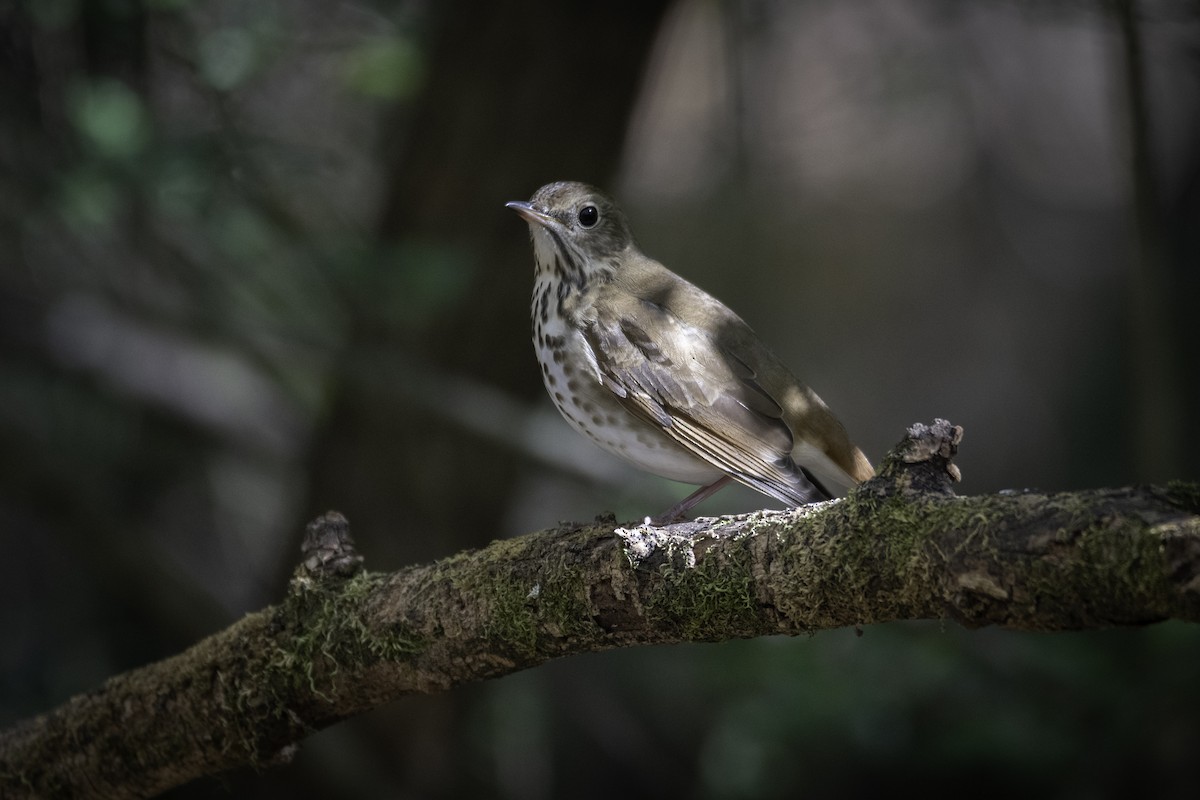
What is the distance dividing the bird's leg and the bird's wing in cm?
13

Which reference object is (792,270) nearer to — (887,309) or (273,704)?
(887,309)

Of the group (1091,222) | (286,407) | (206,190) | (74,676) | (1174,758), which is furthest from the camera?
(1091,222)

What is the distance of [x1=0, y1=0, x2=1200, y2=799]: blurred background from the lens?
13.9 feet

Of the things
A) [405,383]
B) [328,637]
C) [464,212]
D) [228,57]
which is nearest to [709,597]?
[328,637]

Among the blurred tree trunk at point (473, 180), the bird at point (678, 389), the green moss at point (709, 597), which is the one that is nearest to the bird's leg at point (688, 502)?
the bird at point (678, 389)

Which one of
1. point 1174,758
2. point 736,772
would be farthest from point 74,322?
point 1174,758

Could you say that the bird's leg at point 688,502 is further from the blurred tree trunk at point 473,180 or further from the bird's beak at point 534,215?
the blurred tree trunk at point 473,180

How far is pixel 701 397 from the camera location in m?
3.33

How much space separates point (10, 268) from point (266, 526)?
2.09m

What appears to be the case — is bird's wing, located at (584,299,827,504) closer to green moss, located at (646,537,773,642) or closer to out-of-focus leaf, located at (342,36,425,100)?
green moss, located at (646,537,773,642)

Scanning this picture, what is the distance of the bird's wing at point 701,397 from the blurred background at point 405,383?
0.92 m

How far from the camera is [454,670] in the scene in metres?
2.63

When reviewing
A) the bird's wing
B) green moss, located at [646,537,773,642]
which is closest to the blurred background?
the bird's wing

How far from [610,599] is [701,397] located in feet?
3.58
